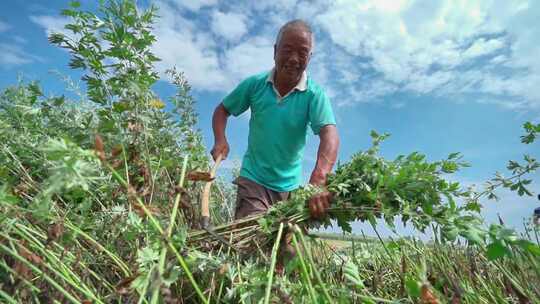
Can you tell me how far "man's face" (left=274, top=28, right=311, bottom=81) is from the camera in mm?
2953

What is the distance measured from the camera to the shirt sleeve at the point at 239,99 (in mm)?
3586

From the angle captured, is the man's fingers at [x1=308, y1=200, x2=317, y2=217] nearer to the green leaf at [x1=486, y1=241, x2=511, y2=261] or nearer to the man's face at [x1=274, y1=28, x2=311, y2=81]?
the green leaf at [x1=486, y1=241, x2=511, y2=261]

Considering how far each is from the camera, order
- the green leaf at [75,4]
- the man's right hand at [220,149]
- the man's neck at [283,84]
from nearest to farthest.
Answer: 1. the green leaf at [75,4]
2. the man's right hand at [220,149]
3. the man's neck at [283,84]

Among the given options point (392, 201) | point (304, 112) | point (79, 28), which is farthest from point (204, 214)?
point (304, 112)

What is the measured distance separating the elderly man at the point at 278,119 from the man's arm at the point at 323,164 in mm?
21

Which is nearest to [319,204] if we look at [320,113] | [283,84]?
[320,113]

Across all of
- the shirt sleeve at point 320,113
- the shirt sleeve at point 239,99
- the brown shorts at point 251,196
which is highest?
the shirt sleeve at point 239,99

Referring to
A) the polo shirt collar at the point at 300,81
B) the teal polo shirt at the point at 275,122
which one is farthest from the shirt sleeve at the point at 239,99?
the polo shirt collar at the point at 300,81

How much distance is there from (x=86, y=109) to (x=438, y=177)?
312cm

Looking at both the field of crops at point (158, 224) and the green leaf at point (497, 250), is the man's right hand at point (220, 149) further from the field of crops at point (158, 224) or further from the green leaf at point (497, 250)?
the green leaf at point (497, 250)

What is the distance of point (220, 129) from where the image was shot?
3.39 meters

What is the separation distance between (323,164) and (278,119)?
91 centimetres

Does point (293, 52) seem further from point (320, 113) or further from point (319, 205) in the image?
point (319, 205)

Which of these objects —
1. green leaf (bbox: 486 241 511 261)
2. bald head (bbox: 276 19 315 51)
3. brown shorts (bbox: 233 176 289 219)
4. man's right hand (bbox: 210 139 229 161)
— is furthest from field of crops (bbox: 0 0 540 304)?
bald head (bbox: 276 19 315 51)
